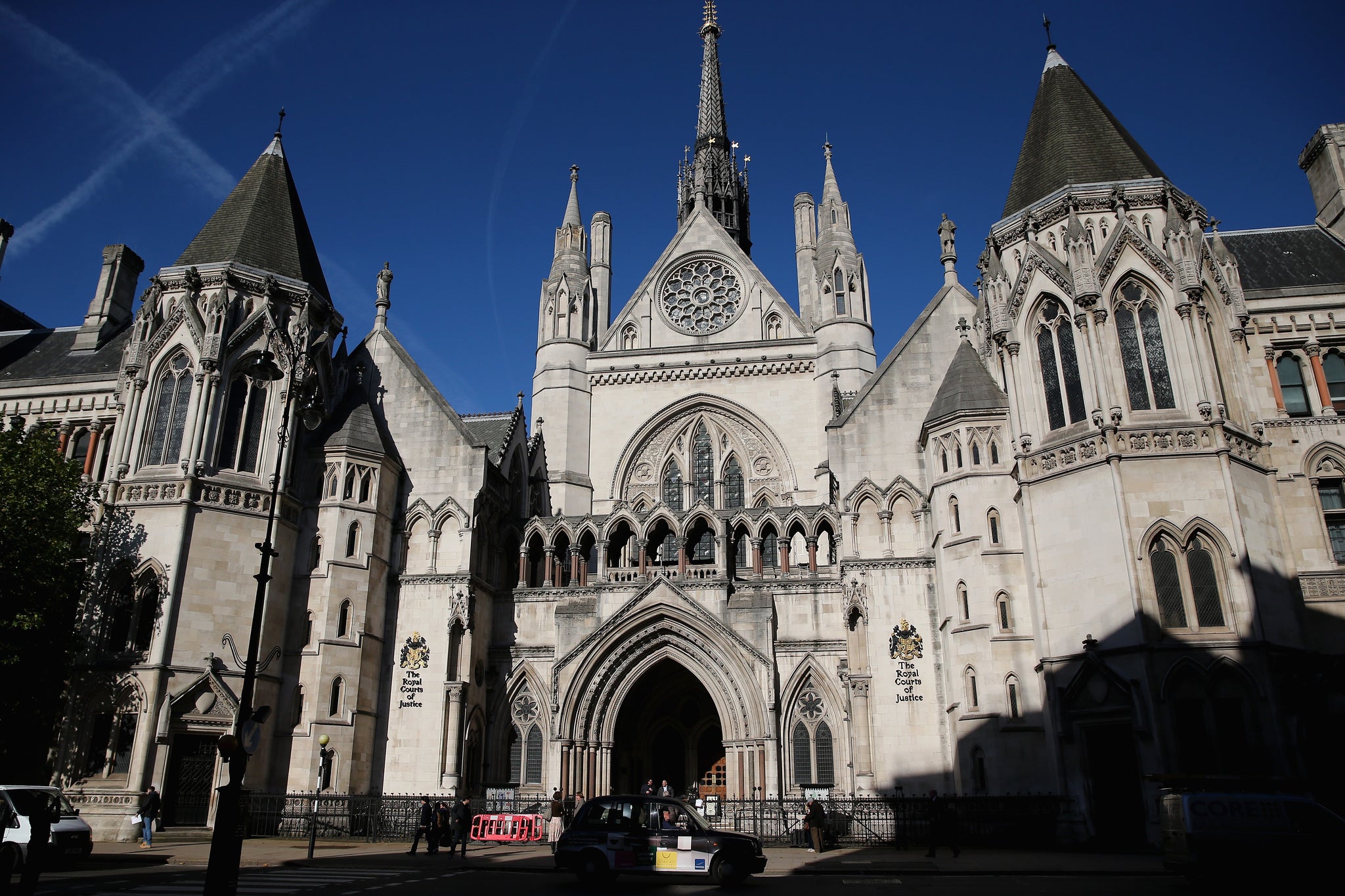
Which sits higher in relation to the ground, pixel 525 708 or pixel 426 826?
pixel 525 708

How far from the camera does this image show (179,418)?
25984 millimetres

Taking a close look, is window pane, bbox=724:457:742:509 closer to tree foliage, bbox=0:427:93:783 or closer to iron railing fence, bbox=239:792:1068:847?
iron railing fence, bbox=239:792:1068:847

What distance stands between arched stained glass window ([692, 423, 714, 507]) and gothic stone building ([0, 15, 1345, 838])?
2560 millimetres

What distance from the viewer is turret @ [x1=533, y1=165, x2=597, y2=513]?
35.9 metres

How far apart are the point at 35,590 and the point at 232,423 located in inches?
244

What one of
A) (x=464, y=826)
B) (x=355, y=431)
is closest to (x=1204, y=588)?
(x=464, y=826)

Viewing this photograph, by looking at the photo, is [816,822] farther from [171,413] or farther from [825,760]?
[171,413]

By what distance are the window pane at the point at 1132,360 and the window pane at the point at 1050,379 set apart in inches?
59.6

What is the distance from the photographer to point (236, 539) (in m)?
25.3

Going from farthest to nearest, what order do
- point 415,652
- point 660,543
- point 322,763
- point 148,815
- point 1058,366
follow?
point 660,543
point 415,652
point 322,763
point 1058,366
point 148,815

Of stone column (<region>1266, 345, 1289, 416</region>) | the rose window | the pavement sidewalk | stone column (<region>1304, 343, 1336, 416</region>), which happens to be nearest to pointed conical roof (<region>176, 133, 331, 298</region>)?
the rose window

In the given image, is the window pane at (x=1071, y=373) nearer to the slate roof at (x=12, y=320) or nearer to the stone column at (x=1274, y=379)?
the stone column at (x=1274, y=379)

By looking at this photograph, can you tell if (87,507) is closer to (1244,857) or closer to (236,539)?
(236,539)

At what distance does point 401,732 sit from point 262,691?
13.6 ft
